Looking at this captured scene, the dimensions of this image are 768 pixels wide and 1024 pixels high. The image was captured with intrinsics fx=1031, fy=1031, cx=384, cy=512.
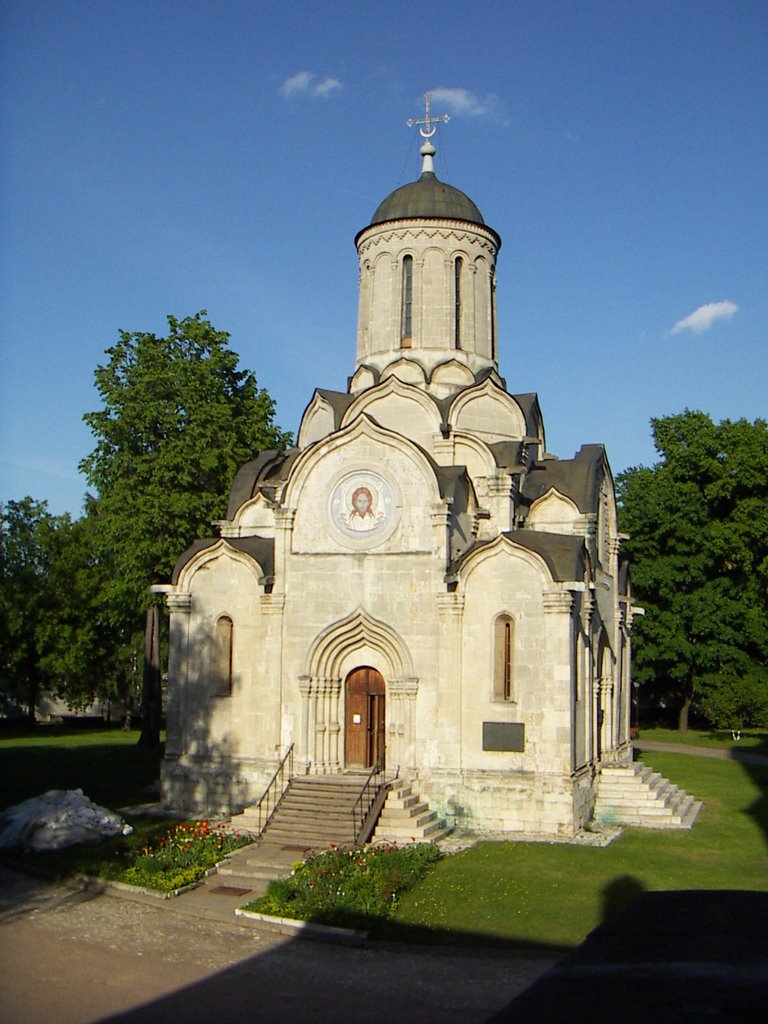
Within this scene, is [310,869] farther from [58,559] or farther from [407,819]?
[58,559]

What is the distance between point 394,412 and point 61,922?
1377 cm

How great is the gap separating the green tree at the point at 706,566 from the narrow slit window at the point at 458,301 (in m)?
19.3

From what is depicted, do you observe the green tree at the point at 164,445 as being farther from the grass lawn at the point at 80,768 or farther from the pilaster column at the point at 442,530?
the pilaster column at the point at 442,530

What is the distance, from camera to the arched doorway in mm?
22500

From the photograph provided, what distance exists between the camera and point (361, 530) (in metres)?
22.5

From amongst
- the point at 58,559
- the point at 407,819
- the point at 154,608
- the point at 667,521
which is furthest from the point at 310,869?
the point at 58,559

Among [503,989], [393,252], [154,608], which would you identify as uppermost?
[393,252]

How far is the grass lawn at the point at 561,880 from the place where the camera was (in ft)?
48.6

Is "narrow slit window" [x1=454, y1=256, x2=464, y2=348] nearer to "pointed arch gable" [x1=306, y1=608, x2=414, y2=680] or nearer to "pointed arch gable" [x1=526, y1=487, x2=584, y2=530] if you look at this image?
"pointed arch gable" [x1=526, y1=487, x2=584, y2=530]

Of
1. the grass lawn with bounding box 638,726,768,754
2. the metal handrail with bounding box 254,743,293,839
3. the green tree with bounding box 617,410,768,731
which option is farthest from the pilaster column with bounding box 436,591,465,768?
the green tree with bounding box 617,410,768,731

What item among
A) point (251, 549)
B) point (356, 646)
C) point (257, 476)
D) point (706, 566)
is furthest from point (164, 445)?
point (706, 566)

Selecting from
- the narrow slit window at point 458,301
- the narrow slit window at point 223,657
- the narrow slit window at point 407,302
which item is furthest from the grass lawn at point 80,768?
the narrow slit window at point 458,301

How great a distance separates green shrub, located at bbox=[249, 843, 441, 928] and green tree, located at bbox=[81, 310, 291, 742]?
15334mm

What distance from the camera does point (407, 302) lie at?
26.9 m
